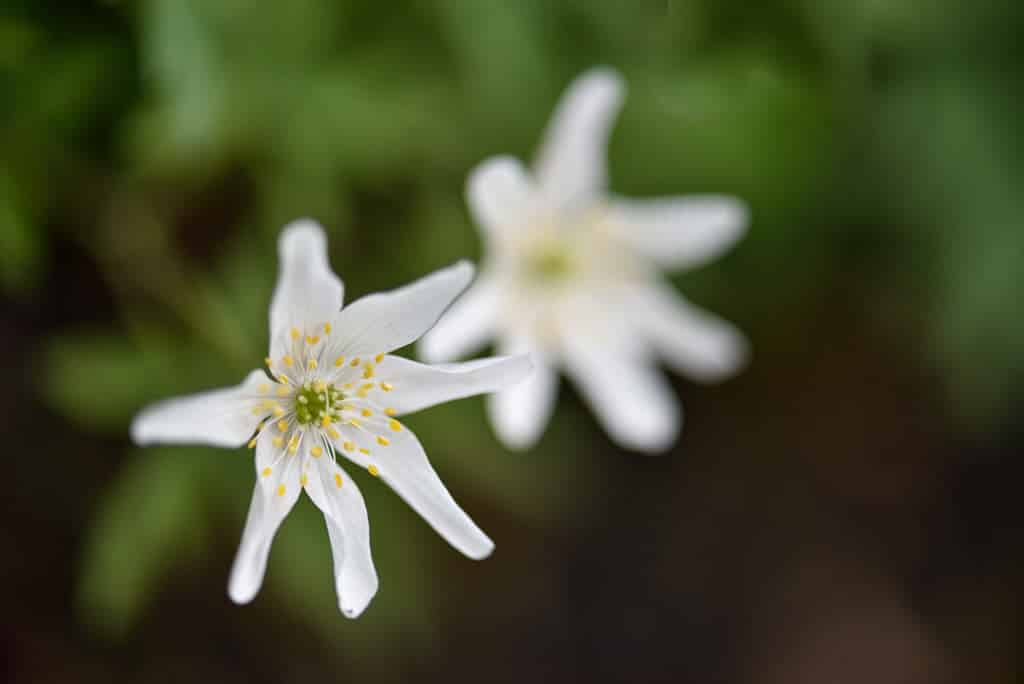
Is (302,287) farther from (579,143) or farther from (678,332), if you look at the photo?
(678,332)

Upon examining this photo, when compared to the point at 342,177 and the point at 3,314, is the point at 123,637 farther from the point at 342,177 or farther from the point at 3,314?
the point at 342,177

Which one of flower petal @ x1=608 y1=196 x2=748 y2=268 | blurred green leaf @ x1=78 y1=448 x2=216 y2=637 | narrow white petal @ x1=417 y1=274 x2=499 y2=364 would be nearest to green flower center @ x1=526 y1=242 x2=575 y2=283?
flower petal @ x1=608 y1=196 x2=748 y2=268

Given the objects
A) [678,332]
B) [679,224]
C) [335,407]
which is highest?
[679,224]

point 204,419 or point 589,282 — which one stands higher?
point 589,282

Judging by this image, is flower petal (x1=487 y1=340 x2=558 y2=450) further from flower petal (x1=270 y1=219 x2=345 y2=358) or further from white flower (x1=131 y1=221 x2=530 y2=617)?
flower petal (x1=270 y1=219 x2=345 y2=358)

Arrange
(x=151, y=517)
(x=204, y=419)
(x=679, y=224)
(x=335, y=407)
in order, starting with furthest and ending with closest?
(x=679, y=224) < (x=151, y=517) < (x=335, y=407) < (x=204, y=419)

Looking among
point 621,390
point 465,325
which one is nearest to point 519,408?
point 465,325

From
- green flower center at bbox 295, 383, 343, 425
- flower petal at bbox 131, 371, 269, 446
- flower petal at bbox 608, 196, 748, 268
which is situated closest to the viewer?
flower petal at bbox 131, 371, 269, 446
